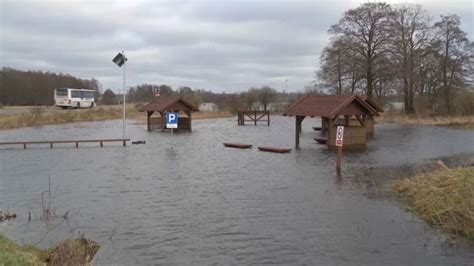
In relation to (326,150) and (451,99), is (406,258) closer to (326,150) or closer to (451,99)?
(326,150)

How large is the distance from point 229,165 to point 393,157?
8214mm

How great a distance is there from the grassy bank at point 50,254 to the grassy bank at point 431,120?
43.2 meters

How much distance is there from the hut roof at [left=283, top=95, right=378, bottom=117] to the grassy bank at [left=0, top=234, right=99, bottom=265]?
19336 millimetres

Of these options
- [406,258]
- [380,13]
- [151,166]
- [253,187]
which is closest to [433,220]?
[406,258]

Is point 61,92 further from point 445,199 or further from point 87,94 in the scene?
point 445,199

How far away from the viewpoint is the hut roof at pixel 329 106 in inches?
1071

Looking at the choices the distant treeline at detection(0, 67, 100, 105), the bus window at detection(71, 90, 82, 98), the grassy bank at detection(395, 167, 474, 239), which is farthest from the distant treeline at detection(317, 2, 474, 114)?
the distant treeline at detection(0, 67, 100, 105)

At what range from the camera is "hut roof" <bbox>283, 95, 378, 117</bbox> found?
2721 cm

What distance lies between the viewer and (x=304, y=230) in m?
11.0

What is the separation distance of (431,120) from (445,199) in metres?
43.4

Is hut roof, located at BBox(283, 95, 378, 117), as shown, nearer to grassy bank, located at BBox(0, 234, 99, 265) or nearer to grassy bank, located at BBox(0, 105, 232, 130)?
grassy bank, located at BBox(0, 234, 99, 265)

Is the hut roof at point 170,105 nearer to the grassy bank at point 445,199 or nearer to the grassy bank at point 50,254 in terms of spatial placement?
the grassy bank at point 445,199

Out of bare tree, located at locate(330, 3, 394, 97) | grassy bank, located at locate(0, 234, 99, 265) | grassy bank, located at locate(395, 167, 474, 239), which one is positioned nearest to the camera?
grassy bank, located at locate(0, 234, 99, 265)

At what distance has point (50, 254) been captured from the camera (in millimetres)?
8727
